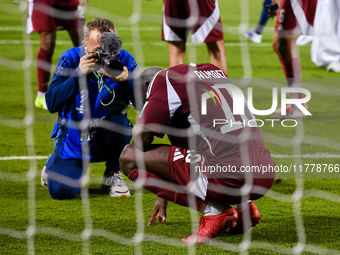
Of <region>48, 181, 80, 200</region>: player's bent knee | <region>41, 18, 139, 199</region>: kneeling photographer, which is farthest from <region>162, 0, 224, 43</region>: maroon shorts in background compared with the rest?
<region>48, 181, 80, 200</region>: player's bent knee

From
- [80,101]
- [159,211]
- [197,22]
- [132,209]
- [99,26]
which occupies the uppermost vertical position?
[99,26]

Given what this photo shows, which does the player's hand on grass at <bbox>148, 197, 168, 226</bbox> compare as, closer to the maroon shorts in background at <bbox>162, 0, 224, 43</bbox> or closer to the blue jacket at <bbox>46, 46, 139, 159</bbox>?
the blue jacket at <bbox>46, 46, 139, 159</bbox>

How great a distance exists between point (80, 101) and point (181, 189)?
0.89 metres

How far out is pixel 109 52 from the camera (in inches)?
94.0

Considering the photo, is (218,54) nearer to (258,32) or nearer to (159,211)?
(159,211)

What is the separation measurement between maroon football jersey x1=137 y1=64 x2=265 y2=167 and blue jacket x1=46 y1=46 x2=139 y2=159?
0.61m

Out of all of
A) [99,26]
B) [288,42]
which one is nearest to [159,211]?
[99,26]

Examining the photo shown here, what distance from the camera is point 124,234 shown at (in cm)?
219

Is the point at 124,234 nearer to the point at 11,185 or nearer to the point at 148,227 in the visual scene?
the point at 148,227

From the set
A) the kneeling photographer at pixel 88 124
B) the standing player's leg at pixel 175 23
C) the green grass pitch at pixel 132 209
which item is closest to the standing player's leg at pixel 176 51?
the standing player's leg at pixel 175 23

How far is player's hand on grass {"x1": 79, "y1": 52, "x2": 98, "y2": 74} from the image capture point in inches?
94.7

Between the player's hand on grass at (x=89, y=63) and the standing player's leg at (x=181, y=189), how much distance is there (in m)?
0.49

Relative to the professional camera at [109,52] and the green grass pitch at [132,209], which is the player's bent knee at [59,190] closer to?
the green grass pitch at [132,209]

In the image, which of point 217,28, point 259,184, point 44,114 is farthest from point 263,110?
point 259,184
